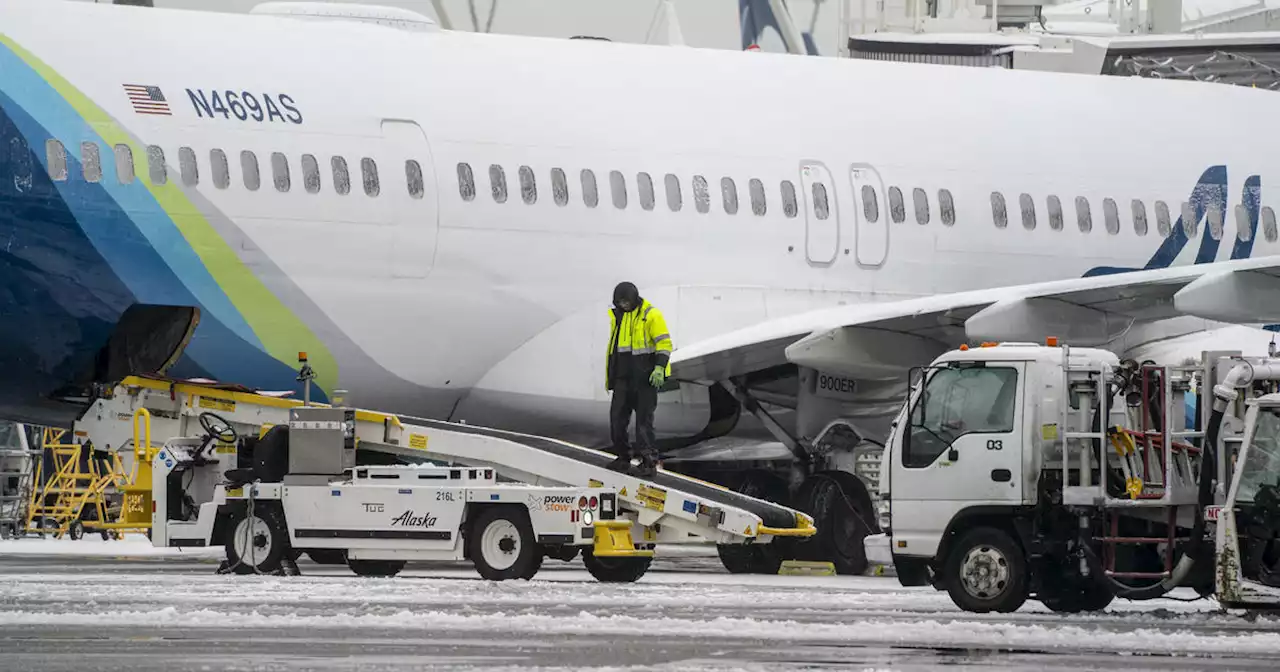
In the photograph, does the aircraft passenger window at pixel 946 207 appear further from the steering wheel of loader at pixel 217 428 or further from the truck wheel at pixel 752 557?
the steering wheel of loader at pixel 217 428

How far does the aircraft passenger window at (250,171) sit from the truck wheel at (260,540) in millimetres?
3129

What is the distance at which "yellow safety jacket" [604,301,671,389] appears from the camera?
58.4 feet

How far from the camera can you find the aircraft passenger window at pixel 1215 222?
23.5 meters

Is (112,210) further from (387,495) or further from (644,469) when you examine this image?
(644,469)

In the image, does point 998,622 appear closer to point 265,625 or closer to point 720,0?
point 265,625

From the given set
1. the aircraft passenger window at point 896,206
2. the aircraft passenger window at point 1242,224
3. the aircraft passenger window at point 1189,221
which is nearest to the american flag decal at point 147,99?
the aircraft passenger window at point 896,206

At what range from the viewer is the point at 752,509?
17.9 m

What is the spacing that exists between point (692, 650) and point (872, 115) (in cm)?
1198

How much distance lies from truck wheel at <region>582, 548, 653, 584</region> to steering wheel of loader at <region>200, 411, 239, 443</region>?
11.3 feet

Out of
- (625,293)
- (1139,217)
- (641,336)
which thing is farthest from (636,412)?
(1139,217)

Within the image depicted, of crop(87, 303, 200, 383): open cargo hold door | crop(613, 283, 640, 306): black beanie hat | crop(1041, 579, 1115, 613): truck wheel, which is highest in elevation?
crop(613, 283, 640, 306): black beanie hat

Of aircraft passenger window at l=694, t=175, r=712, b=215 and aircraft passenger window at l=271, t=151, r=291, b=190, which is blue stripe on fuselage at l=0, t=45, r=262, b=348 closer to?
aircraft passenger window at l=271, t=151, r=291, b=190

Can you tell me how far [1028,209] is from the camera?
2262cm

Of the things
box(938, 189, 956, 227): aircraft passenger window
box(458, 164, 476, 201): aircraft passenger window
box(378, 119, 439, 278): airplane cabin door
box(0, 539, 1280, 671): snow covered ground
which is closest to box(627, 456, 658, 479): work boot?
box(0, 539, 1280, 671): snow covered ground
